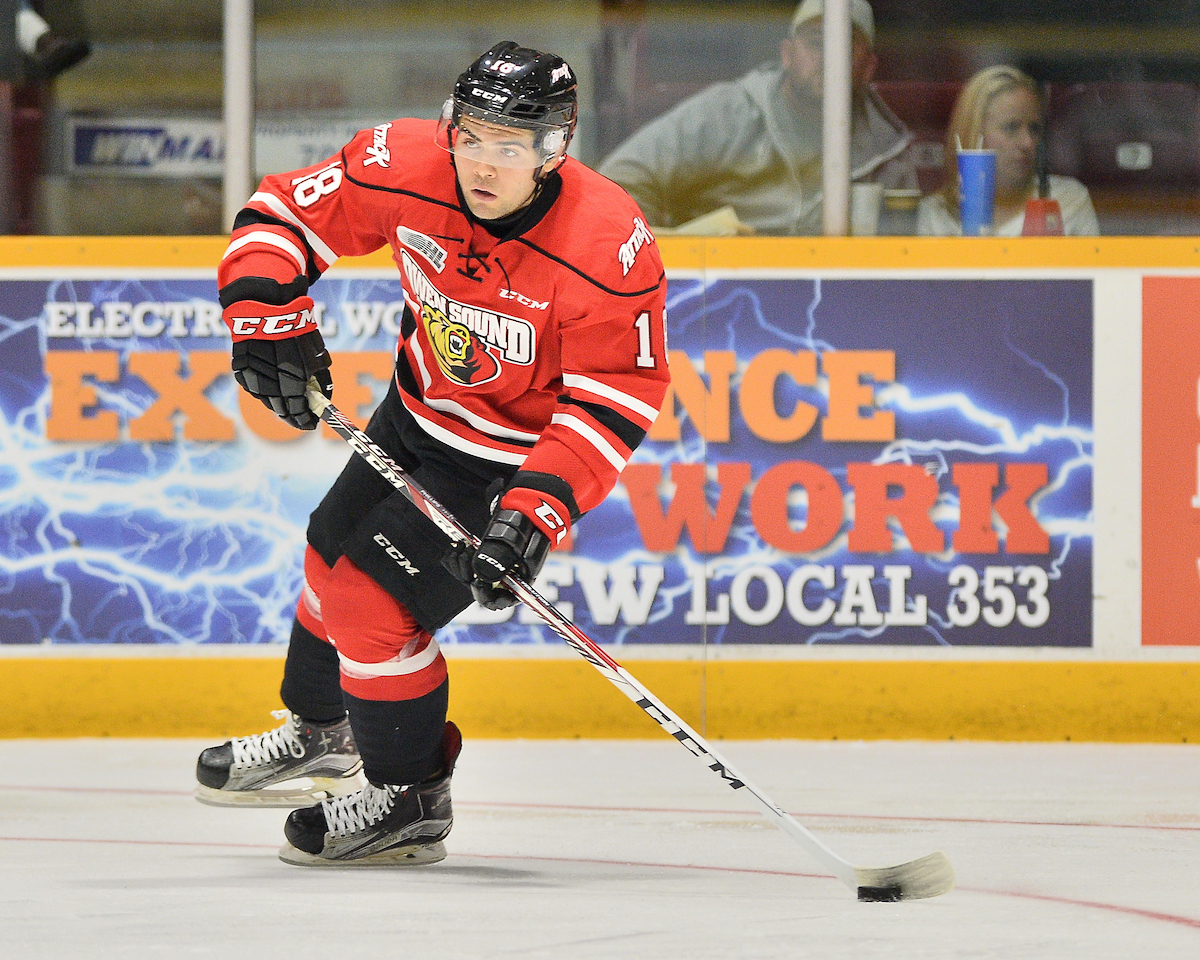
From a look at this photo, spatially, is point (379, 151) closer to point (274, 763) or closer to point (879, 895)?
point (274, 763)

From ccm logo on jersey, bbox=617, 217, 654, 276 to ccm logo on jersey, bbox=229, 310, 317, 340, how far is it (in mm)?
524

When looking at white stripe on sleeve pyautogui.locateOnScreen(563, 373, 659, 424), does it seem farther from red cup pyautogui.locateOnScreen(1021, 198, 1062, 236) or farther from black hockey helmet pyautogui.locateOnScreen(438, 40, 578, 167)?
red cup pyautogui.locateOnScreen(1021, 198, 1062, 236)

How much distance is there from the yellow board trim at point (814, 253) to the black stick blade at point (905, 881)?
1649 millimetres

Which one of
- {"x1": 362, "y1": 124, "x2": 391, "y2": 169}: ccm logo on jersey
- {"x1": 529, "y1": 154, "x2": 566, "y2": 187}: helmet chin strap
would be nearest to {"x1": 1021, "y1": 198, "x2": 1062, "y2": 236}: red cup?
{"x1": 529, "y1": 154, "x2": 566, "y2": 187}: helmet chin strap

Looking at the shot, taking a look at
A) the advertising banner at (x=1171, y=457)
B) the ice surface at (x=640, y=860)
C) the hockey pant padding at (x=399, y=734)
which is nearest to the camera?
the ice surface at (x=640, y=860)

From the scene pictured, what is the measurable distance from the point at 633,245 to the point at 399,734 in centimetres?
86

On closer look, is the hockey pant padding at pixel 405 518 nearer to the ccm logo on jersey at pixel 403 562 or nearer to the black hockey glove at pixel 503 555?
the ccm logo on jersey at pixel 403 562

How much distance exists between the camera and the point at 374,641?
97.3 inches

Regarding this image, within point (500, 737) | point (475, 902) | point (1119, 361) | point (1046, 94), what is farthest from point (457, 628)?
point (1046, 94)

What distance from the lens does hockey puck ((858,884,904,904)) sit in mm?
2260

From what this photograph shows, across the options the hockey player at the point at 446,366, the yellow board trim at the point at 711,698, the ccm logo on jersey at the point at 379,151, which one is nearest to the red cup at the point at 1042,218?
the yellow board trim at the point at 711,698

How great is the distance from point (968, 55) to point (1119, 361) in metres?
0.81

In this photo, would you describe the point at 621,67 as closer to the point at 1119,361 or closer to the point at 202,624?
the point at 1119,361

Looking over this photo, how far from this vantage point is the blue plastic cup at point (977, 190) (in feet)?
12.0
